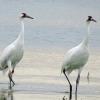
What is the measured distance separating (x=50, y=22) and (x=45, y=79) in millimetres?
14547

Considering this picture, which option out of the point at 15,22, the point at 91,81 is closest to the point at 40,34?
the point at 15,22

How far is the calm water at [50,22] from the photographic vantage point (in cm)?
3005

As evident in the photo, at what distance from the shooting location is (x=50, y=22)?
36219mm

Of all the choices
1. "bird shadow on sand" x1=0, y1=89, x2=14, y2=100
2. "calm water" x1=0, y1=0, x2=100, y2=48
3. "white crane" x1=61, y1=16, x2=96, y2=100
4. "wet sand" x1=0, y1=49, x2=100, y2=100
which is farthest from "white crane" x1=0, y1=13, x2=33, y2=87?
"calm water" x1=0, y1=0, x2=100, y2=48

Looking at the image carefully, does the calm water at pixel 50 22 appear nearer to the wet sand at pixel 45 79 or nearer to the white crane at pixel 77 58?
the wet sand at pixel 45 79

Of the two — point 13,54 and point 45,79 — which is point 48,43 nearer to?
point 45,79

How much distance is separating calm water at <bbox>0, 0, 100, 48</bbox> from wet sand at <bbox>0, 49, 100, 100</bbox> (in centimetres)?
203

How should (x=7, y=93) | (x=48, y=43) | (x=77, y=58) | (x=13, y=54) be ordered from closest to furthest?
(x=7, y=93)
(x=77, y=58)
(x=13, y=54)
(x=48, y=43)

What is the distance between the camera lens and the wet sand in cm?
1898

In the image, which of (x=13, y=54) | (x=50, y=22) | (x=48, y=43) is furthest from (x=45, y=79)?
(x=50, y=22)

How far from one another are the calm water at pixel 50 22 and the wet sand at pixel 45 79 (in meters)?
2.03

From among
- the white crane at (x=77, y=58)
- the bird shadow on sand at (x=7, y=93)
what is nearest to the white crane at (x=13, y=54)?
the white crane at (x=77, y=58)

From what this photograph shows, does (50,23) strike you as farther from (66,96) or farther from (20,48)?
(66,96)

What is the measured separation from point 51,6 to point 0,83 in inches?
826
